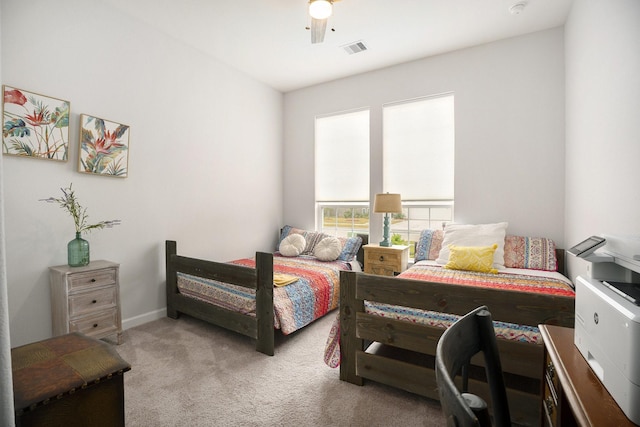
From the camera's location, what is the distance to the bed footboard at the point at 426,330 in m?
1.53

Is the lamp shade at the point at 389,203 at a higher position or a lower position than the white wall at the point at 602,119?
lower

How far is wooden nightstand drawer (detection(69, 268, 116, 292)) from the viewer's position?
2.32 m

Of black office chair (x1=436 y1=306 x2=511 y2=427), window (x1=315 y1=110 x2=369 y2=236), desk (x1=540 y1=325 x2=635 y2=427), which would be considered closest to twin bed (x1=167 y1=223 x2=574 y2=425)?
desk (x1=540 y1=325 x2=635 y2=427)

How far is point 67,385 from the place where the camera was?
1029 mm

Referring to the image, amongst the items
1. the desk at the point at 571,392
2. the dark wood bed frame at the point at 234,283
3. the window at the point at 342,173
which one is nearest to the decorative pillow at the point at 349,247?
the window at the point at 342,173

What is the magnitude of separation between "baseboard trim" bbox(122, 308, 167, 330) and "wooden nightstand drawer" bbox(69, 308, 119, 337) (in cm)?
41

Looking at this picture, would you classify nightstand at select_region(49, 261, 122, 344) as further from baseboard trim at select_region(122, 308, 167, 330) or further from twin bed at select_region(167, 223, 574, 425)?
twin bed at select_region(167, 223, 574, 425)

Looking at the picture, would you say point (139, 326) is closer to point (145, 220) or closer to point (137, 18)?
point (145, 220)

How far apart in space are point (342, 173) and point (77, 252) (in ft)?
10.2

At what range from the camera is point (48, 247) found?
2441mm

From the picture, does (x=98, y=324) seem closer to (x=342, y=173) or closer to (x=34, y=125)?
(x=34, y=125)

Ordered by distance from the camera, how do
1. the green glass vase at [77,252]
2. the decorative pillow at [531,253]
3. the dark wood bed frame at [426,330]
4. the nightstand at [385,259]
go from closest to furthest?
the dark wood bed frame at [426,330]
the green glass vase at [77,252]
the decorative pillow at [531,253]
the nightstand at [385,259]

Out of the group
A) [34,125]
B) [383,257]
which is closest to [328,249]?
[383,257]

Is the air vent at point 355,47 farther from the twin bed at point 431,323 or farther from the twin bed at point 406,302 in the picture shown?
the twin bed at point 431,323
